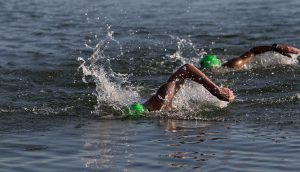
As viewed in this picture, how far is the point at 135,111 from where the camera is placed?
38.9ft

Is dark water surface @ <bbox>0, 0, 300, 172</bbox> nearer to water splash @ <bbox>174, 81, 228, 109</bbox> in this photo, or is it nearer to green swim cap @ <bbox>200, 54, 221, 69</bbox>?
green swim cap @ <bbox>200, 54, 221, 69</bbox>

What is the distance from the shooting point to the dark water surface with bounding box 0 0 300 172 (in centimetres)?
940

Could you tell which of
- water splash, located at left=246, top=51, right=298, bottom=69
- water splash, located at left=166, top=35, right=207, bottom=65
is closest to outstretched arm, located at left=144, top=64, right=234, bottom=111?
water splash, located at left=246, top=51, right=298, bottom=69

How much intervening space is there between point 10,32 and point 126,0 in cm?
716

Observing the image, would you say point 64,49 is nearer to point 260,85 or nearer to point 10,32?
point 10,32

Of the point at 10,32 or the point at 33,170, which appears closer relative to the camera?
the point at 33,170

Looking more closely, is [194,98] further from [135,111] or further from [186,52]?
[186,52]

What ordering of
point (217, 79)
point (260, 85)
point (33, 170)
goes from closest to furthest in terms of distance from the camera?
point (33, 170)
point (260, 85)
point (217, 79)

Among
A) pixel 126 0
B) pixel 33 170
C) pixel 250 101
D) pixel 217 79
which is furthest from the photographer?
pixel 126 0

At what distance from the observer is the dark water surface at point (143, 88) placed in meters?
9.40

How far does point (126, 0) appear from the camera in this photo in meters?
28.2

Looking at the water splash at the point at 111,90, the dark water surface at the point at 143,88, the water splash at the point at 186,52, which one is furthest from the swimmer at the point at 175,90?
the water splash at the point at 186,52

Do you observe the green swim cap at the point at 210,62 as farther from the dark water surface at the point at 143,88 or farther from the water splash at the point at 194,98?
the water splash at the point at 194,98

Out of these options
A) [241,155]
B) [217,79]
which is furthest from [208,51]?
[241,155]
